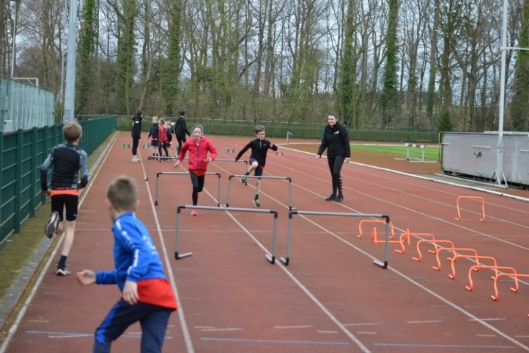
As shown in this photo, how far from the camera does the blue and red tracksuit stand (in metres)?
5.38

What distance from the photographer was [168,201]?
1931 centimetres

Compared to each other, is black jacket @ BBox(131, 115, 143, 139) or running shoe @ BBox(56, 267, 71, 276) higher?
black jacket @ BBox(131, 115, 143, 139)

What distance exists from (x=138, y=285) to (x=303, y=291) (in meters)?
4.75

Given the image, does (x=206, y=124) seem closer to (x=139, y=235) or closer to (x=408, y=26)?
(x=408, y=26)

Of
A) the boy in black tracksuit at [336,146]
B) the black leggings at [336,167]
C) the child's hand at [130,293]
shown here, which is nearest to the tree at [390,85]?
the boy in black tracksuit at [336,146]

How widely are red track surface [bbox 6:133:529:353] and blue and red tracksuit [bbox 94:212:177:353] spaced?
5.80 ft

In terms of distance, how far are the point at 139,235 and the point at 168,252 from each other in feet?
22.7

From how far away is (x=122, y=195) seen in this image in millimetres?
5465

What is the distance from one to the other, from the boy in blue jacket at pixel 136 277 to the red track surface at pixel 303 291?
70.4 inches

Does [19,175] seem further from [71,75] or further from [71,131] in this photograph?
[71,75]

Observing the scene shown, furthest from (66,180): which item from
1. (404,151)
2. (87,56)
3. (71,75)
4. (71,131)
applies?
(87,56)

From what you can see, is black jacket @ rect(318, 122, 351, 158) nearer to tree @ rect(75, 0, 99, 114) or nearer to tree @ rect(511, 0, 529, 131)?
tree @ rect(511, 0, 529, 131)

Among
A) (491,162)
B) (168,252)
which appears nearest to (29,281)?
(168,252)

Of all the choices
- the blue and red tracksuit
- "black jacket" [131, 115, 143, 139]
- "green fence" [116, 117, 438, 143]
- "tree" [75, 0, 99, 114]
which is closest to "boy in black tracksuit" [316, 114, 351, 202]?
"black jacket" [131, 115, 143, 139]
